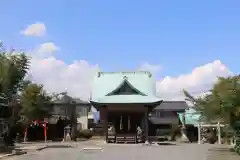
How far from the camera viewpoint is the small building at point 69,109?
61.1 meters

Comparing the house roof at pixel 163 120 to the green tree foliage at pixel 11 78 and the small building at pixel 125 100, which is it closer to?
the small building at pixel 125 100

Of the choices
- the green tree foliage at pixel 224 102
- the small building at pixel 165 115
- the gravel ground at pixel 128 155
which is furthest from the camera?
the small building at pixel 165 115

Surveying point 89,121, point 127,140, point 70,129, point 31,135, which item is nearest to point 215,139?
point 127,140

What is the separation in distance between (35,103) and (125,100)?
974cm

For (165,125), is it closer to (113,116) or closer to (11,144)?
(113,116)

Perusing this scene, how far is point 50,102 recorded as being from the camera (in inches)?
1865

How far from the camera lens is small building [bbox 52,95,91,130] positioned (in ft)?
200

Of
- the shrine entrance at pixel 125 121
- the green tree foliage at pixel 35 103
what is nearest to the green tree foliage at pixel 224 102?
the shrine entrance at pixel 125 121

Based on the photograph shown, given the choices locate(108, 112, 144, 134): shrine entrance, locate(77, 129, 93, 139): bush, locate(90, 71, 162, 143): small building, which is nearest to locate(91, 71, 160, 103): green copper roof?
locate(90, 71, 162, 143): small building

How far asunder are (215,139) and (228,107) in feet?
69.6

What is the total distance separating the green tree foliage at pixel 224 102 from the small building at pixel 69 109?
27287mm

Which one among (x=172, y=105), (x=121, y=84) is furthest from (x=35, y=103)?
(x=172, y=105)

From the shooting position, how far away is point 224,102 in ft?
92.0

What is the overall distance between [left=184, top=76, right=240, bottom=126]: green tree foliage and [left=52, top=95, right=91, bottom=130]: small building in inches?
1074
